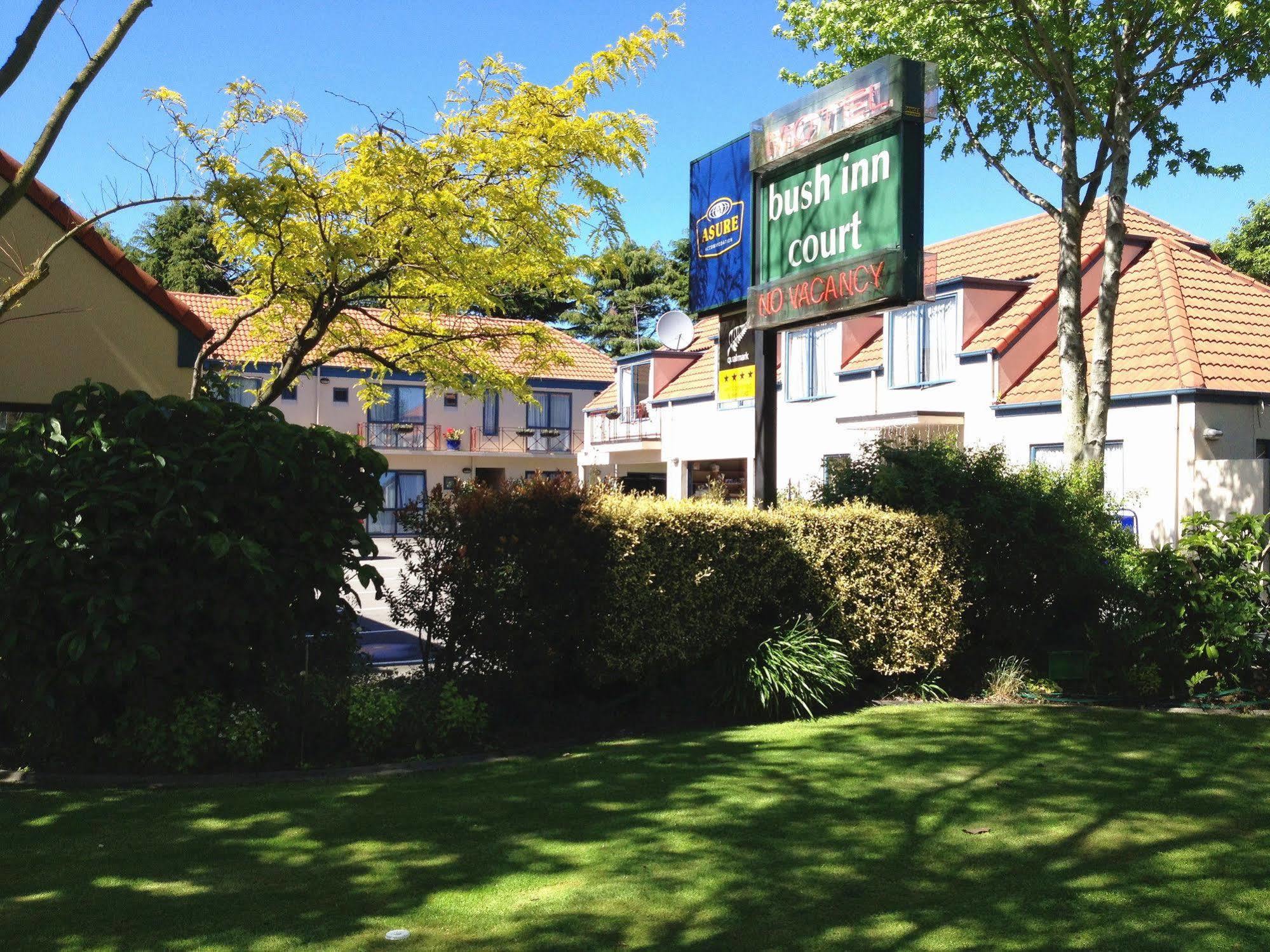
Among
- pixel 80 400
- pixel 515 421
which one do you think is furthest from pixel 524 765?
pixel 515 421

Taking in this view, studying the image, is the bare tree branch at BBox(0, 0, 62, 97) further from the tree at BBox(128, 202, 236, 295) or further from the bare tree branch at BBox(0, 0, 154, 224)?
the tree at BBox(128, 202, 236, 295)

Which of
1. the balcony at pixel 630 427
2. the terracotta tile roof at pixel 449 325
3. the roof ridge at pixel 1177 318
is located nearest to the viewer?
the roof ridge at pixel 1177 318

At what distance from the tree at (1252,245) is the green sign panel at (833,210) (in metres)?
27.3

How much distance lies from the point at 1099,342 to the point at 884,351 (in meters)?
11.4

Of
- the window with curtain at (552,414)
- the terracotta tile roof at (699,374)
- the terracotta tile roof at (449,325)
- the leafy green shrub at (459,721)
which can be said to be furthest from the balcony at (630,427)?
the leafy green shrub at (459,721)

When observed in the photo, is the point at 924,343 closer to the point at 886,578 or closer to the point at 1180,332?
the point at 1180,332

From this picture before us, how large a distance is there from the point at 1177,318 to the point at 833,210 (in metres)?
12.6

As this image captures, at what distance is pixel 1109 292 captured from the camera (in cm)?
1419

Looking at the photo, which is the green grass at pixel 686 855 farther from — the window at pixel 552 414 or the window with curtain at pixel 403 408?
the window at pixel 552 414

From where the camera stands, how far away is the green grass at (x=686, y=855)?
475 cm

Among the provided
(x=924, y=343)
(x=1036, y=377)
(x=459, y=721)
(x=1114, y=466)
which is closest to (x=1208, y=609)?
(x=459, y=721)

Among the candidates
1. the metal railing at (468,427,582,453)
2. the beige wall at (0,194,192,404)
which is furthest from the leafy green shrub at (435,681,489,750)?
the metal railing at (468,427,582,453)

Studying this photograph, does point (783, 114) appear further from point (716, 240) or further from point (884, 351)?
point (884, 351)

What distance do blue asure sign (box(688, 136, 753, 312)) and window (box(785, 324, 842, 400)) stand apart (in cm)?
1503
